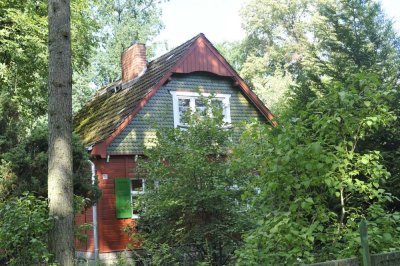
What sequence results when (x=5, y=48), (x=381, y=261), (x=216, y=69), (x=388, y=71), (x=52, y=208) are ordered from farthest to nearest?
(x=216, y=69)
(x=5, y=48)
(x=388, y=71)
(x=52, y=208)
(x=381, y=261)

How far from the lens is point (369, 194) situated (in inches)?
243

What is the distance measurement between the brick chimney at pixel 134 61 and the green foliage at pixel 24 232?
52.9ft

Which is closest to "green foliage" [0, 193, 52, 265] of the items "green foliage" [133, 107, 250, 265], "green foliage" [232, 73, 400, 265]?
"green foliage" [232, 73, 400, 265]

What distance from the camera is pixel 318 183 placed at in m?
5.78

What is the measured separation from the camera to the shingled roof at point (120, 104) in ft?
63.7

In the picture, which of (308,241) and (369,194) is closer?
(308,241)

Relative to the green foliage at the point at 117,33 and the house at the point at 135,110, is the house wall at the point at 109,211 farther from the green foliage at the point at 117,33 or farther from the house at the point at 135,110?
the green foliage at the point at 117,33

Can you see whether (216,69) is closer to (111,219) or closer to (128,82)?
(128,82)

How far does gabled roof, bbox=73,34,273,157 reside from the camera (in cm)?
1895

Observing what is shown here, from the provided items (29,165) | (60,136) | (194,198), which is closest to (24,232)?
(60,136)

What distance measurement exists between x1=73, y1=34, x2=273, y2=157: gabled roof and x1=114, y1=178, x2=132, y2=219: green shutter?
1.18 metres

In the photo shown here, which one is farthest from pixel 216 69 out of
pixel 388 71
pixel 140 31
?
pixel 140 31

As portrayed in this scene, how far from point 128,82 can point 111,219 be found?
6.88 metres

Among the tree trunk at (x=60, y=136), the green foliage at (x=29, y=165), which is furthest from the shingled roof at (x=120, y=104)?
the tree trunk at (x=60, y=136)
